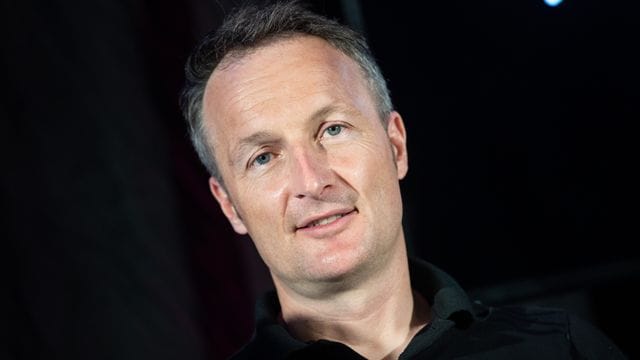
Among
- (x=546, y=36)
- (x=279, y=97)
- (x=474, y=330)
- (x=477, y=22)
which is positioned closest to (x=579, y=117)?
(x=546, y=36)

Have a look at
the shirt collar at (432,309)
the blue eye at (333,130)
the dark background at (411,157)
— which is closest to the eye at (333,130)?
the blue eye at (333,130)

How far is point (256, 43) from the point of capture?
1716 millimetres

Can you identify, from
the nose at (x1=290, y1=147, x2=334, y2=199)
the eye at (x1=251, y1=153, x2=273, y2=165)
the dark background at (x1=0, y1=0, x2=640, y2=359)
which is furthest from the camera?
the dark background at (x1=0, y1=0, x2=640, y2=359)

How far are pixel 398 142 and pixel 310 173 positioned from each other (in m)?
0.37

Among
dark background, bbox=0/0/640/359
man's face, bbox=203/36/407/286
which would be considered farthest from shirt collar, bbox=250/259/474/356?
dark background, bbox=0/0/640/359

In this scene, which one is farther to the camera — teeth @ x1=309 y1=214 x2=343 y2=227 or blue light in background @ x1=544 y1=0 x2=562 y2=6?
blue light in background @ x1=544 y1=0 x2=562 y2=6

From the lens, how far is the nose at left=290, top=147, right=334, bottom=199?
1.52 meters

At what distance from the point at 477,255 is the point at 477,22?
64 centimetres

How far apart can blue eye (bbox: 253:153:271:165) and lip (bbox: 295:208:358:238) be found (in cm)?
16

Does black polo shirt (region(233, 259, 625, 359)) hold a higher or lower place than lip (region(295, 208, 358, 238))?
lower

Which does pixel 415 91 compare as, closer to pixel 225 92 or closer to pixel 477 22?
pixel 477 22

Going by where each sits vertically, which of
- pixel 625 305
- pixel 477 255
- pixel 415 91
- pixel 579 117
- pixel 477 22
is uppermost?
pixel 477 22

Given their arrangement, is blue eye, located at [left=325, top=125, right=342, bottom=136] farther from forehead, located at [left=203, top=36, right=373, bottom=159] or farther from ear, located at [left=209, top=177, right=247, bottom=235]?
ear, located at [left=209, top=177, right=247, bottom=235]

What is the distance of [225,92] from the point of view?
1692 mm
